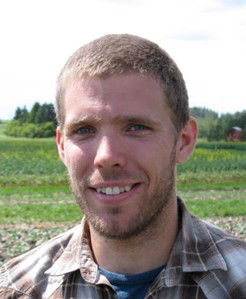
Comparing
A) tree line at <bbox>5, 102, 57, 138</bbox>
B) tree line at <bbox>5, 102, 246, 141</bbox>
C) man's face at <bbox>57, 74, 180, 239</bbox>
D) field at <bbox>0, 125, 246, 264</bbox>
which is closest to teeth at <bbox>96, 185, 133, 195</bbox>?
man's face at <bbox>57, 74, 180, 239</bbox>

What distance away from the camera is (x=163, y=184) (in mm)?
2447

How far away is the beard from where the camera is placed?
2.37 meters

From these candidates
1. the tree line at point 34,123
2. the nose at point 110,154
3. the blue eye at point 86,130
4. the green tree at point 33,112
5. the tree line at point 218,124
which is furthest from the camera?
the green tree at point 33,112

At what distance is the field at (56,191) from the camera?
44.5 feet

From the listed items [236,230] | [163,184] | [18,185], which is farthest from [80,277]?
[18,185]

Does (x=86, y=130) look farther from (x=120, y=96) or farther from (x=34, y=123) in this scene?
(x=34, y=123)

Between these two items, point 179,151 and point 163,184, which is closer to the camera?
point 163,184

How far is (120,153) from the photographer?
236cm

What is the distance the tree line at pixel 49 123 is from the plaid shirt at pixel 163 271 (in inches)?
1490

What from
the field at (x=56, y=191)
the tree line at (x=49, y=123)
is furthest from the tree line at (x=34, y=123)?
the field at (x=56, y=191)

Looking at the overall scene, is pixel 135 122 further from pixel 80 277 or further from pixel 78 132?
pixel 80 277

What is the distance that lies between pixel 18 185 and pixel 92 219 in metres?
26.5

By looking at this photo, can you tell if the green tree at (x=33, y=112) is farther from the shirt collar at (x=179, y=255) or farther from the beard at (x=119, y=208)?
the beard at (x=119, y=208)

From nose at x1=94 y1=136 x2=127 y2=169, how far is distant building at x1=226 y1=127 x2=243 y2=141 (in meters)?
46.0
